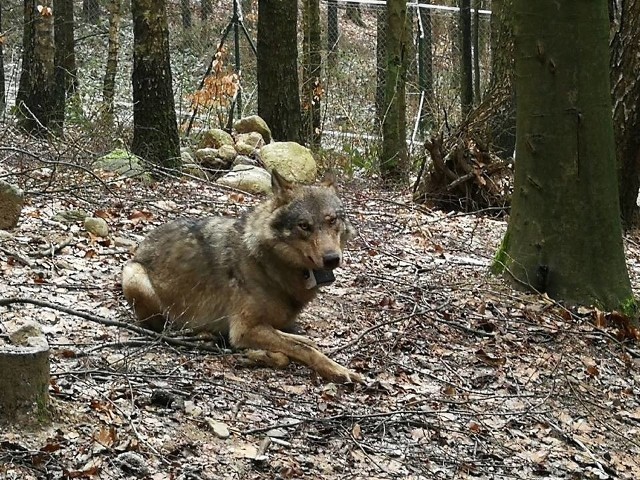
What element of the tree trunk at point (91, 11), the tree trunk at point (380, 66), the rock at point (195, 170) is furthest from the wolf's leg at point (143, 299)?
the tree trunk at point (91, 11)

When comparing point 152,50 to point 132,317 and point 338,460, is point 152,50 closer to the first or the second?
point 132,317

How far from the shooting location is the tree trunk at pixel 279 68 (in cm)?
1352

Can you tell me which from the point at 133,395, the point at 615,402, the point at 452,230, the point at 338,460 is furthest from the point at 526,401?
the point at 452,230

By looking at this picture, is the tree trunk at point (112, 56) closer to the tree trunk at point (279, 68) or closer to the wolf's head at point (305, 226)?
the tree trunk at point (279, 68)

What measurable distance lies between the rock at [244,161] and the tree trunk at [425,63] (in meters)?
5.17

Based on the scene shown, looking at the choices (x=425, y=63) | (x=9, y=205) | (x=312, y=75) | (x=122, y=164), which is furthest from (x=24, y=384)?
(x=425, y=63)

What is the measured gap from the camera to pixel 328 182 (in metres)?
6.41

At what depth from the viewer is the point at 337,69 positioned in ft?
59.2

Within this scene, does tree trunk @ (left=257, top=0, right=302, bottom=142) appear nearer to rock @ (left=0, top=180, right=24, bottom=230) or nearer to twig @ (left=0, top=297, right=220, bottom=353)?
rock @ (left=0, top=180, right=24, bottom=230)

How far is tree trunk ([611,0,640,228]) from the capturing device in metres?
9.91

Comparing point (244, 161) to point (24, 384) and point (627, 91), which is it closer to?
point (627, 91)

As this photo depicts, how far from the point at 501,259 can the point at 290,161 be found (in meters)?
5.33

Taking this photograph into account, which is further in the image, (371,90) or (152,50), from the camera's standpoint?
(371,90)

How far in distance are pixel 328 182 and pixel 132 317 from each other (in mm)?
1758
